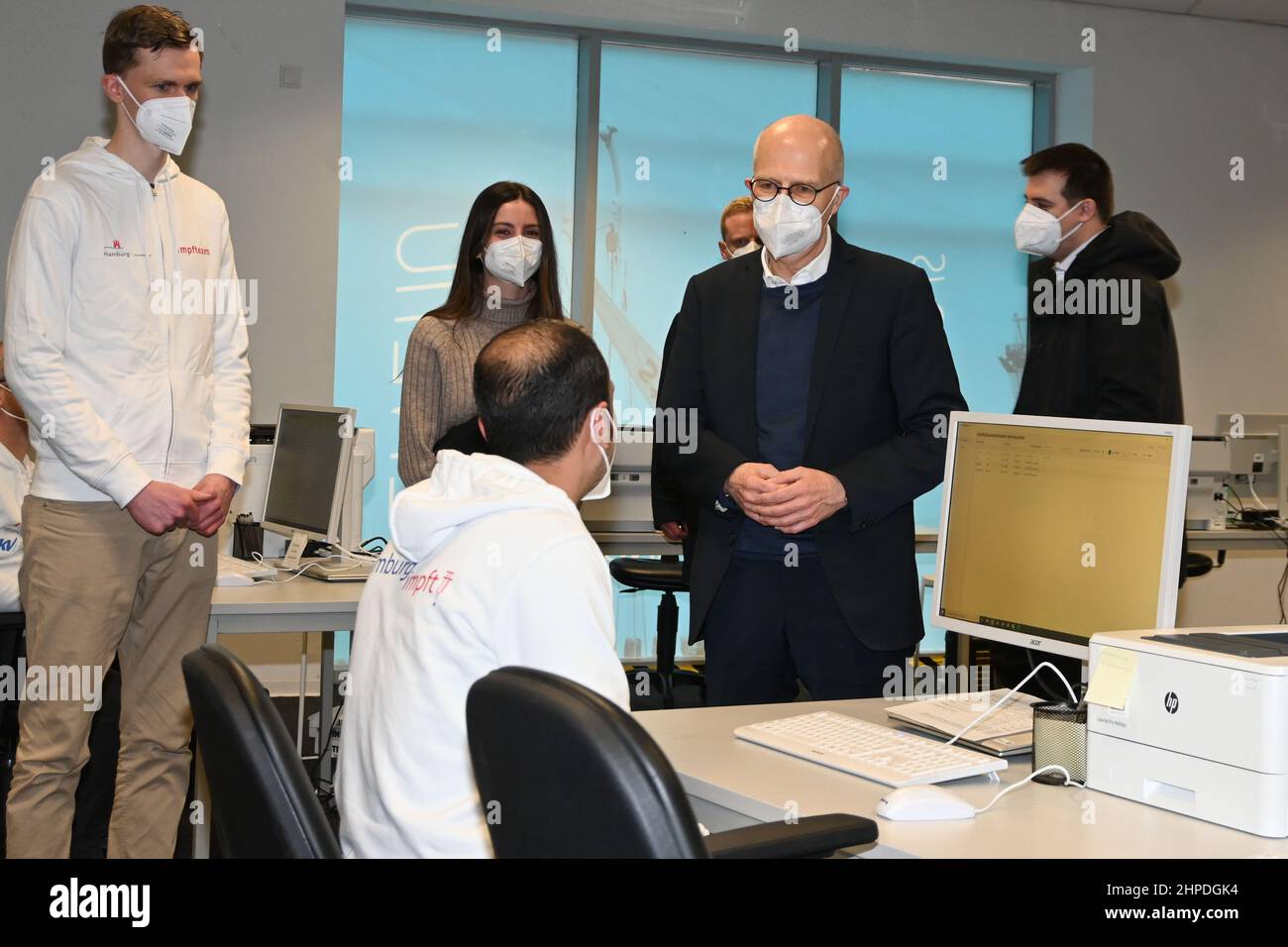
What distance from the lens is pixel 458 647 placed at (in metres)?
1.42

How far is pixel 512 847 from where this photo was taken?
1.02 metres

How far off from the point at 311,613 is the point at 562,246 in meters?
3.34

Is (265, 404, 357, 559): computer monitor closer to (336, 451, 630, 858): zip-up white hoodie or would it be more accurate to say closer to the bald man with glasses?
the bald man with glasses

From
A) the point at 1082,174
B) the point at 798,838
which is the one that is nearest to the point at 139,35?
the point at 798,838

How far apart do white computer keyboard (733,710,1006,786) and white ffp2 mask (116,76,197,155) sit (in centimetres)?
180

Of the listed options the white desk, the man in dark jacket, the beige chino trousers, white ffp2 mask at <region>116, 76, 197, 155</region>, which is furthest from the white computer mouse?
the white desk

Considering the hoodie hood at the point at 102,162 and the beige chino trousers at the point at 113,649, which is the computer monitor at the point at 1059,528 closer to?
the beige chino trousers at the point at 113,649

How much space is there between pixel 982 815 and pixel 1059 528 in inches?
21.4

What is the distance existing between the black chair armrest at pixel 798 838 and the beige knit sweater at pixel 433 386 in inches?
78.0

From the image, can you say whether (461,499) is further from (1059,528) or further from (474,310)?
(474,310)

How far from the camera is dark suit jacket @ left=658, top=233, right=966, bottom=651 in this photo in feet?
7.70

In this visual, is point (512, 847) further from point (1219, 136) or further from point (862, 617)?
point (1219, 136)

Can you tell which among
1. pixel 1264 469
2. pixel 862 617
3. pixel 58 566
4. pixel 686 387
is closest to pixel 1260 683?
pixel 862 617

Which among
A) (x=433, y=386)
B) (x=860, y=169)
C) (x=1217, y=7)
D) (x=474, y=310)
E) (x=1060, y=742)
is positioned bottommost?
(x=1060, y=742)
